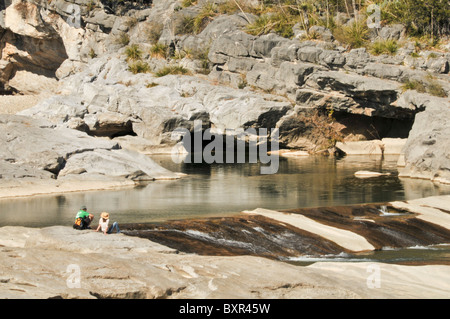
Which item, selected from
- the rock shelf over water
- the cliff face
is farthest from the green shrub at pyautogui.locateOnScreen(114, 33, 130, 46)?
the rock shelf over water

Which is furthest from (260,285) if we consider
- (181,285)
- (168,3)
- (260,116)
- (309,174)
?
(168,3)

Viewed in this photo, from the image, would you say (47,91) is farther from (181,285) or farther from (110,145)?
(181,285)

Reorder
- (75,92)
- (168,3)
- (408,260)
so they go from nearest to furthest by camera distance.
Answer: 1. (408,260)
2. (75,92)
3. (168,3)

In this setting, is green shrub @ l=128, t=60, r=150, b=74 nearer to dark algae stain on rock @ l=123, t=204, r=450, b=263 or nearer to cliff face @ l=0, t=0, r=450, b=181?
cliff face @ l=0, t=0, r=450, b=181

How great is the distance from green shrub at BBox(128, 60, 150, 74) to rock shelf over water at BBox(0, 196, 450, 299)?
3371cm

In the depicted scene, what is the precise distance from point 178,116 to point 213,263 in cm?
3223

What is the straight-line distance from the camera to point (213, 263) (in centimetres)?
1180

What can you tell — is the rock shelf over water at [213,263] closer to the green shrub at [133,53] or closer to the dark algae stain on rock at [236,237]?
the dark algae stain on rock at [236,237]

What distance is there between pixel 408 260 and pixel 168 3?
156 ft

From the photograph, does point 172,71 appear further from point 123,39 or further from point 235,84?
point 123,39

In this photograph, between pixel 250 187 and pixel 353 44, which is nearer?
pixel 250 187

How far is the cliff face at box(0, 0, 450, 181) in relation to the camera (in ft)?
132

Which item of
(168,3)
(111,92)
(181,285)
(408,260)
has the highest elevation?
(168,3)

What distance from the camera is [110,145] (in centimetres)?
3177
